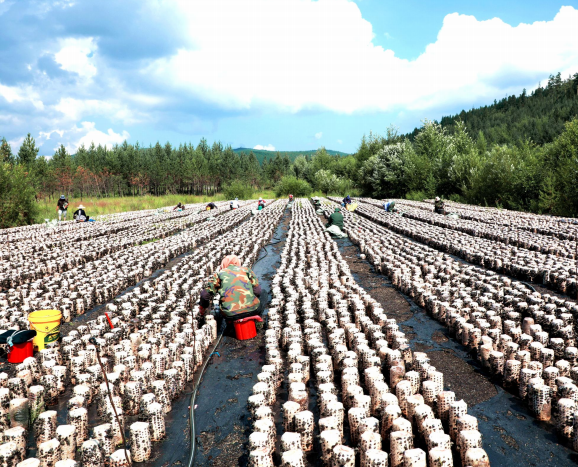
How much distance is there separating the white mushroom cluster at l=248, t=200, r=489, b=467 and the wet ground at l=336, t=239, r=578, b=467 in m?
0.40

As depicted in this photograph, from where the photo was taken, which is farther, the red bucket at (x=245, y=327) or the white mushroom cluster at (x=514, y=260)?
the white mushroom cluster at (x=514, y=260)

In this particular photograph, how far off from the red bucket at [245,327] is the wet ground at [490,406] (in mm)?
2458

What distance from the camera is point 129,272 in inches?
375

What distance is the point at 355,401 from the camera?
3.54 metres

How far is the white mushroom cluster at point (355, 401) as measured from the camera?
2914mm

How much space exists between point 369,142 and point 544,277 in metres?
56.3

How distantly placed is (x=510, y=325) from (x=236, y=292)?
3.98 meters

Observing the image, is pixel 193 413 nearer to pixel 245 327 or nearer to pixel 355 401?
pixel 355 401

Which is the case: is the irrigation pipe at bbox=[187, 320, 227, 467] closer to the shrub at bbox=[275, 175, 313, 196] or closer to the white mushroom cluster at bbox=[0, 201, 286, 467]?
the white mushroom cluster at bbox=[0, 201, 286, 467]

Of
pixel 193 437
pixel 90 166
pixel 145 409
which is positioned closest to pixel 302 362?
pixel 193 437

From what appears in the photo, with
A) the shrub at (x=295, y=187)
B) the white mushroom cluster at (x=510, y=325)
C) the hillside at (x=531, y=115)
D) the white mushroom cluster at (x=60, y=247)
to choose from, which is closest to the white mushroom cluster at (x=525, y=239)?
the white mushroom cluster at (x=510, y=325)

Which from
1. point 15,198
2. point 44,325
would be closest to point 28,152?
point 15,198

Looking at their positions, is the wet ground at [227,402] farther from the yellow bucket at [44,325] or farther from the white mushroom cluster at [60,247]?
the white mushroom cluster at [60,247]

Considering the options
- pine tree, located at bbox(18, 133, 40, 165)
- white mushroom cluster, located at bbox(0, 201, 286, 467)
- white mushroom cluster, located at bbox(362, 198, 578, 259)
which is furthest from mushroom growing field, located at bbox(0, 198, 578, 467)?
pine tree, located at bbox(18, 133, 40, 165)
